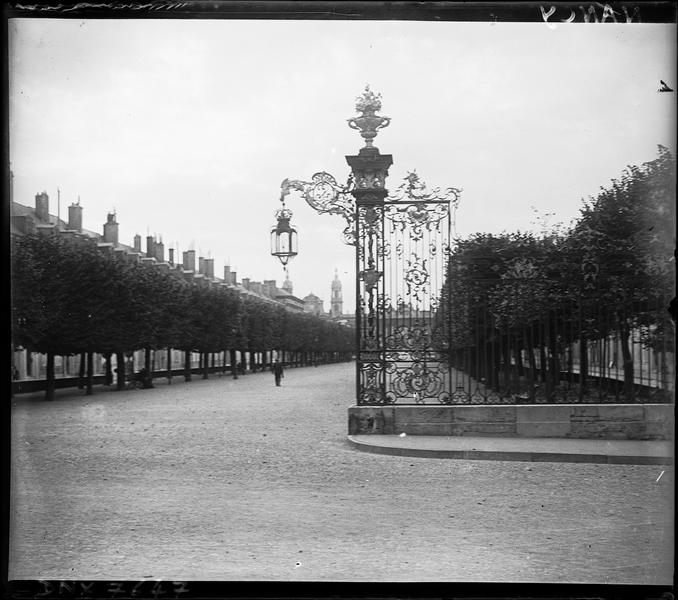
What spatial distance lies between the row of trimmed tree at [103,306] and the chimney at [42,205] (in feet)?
11.5

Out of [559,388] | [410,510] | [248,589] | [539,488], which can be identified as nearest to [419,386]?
[559,388]

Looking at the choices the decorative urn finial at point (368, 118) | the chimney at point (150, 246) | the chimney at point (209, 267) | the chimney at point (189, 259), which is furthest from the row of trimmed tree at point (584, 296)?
the chimney at point (209, 267)

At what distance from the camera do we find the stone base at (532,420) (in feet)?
40.7

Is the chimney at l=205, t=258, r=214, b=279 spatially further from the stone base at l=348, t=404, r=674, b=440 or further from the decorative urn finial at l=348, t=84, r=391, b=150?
the stone base at l=348, t=404, r=674, b=440

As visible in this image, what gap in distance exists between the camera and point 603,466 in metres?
10.5

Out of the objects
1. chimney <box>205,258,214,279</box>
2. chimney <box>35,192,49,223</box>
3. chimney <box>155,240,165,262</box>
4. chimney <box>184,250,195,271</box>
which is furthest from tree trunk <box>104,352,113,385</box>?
chimney <box>205,258,214,279</box>

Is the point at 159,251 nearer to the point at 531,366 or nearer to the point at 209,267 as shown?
the point at 209,267

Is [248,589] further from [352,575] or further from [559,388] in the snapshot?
[559,388]

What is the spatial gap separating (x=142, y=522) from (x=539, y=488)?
14.7ft

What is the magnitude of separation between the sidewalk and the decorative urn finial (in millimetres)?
5472

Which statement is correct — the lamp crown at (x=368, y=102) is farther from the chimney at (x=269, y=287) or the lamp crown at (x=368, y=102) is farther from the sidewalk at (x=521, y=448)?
the chimney at (x=269, y=287)

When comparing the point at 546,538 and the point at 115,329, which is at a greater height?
the point at 115,329

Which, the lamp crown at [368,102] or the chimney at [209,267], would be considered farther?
the chimney at [209,267]

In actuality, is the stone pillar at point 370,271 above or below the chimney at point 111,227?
below
